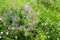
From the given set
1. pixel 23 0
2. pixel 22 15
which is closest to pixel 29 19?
pixel 22 15

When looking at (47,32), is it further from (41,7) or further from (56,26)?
(41,7)

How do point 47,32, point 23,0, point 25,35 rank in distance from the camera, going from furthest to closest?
point 23,0 < point 47,32 < point 25,35

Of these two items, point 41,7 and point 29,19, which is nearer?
point 29,19

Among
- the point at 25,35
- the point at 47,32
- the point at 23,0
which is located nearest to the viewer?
→ the point at 25,35

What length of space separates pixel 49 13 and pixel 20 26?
153 cm

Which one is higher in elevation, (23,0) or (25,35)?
(23,0)

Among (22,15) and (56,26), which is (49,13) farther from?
(22,15)

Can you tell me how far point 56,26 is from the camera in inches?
267

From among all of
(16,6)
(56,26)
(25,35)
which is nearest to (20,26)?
(25,35)

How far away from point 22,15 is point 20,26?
0.38 metres

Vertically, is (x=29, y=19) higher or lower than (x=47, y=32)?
higher

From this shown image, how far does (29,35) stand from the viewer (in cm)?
610

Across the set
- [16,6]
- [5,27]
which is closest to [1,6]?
[16,6]

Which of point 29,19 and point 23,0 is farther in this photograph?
point 23,0
